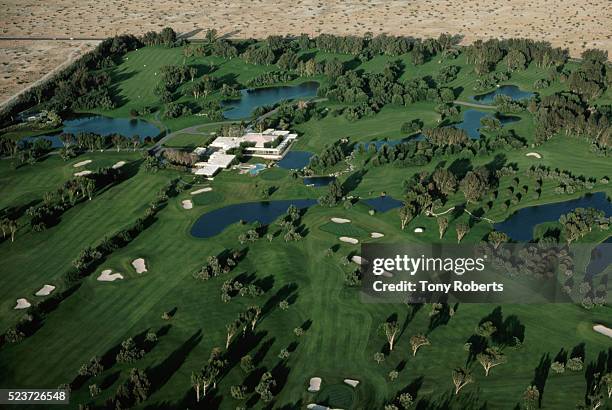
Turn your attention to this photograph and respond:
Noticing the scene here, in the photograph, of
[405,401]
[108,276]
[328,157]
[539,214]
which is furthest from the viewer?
[328,157]

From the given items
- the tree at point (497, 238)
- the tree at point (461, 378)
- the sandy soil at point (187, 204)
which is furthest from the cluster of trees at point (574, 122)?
the tree at point (461, 378)

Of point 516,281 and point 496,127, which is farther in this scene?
point 496,127

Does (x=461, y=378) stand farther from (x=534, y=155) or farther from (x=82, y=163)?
(x=82, y=163)

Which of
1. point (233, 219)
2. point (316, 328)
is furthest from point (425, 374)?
point (233, 219)

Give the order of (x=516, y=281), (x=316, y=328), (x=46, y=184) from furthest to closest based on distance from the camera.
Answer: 1. (x=46, y=184)
2. (x=516, y=281)
3. (x=316, y=328)

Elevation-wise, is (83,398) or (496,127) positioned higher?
(496,127)

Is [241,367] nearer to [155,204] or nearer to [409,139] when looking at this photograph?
[155,204]

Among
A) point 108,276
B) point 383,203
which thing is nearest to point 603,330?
point 383,203
